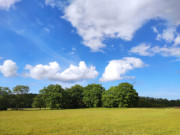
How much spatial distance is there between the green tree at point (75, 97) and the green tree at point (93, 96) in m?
4.96

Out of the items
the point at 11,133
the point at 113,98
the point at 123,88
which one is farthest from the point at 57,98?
the point at 11,133

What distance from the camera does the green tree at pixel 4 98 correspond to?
79.7 metres

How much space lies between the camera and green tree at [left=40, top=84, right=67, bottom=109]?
296ft

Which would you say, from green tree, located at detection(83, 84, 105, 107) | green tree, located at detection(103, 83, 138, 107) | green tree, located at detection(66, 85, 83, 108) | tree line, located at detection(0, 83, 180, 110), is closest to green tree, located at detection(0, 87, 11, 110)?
tree line, located at detection(0, 83, 180, 110)

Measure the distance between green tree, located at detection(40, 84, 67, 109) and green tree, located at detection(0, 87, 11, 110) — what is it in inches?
778

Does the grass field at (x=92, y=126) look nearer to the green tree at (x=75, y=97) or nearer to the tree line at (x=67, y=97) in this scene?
the tree line at (x=67, y=97)

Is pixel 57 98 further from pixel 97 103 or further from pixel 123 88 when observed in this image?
pixel 123 88

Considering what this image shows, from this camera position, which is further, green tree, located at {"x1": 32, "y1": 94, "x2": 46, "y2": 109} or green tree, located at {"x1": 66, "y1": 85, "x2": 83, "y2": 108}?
green tree, located at {"x1": 66, "y1": 85, "x2": 83, "y2": 108}

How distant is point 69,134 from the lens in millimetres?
15555

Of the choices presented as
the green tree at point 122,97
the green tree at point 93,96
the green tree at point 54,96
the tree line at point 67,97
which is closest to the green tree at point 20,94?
the tree line at point 67,97

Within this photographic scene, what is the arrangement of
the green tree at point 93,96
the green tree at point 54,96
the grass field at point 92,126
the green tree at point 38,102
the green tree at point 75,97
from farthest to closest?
the green tree at point 75,97, the green tree at point 93,96, the green tree at point 38,102, the green tree at point 54,96, the grass field at point 92,126

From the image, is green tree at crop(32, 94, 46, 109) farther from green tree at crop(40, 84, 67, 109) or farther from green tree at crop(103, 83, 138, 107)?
green tree at crop(103, 83, 138, 107)

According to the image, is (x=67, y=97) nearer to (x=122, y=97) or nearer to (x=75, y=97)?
(x=75, y=97)

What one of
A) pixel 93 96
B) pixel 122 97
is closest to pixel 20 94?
pixel 93 96
